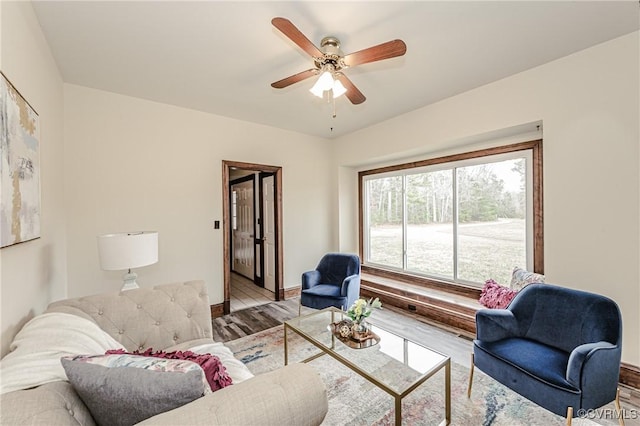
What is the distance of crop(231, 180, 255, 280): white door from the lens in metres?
5.26

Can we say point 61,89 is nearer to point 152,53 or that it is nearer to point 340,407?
point 152,53

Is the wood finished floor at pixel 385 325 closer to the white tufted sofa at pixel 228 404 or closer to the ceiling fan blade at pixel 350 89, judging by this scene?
the white tufted sofa at pixel 228 404

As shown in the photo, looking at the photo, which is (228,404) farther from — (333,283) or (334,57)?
(333,283)

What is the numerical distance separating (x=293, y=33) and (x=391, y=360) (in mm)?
2130

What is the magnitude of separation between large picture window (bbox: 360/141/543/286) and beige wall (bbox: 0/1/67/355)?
12.8 ft

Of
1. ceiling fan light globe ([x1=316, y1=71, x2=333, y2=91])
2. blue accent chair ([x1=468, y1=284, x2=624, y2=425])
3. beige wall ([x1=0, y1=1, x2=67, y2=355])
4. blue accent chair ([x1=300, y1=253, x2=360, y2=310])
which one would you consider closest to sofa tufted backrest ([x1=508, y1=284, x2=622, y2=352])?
blue accent chair ([x1=468, y1=284, x2=624, y2=425])

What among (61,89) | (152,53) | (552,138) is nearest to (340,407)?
(552,138)

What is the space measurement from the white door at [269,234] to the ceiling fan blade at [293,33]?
2.75 meters

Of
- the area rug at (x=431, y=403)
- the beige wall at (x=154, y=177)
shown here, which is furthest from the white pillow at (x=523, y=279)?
the beige wall at (x=154, y=177)

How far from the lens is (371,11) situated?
5.63 ft

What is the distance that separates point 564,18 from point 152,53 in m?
3.04

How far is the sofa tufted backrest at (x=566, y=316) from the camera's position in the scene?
1616mm

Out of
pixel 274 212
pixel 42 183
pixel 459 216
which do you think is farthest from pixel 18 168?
pixel 459 216

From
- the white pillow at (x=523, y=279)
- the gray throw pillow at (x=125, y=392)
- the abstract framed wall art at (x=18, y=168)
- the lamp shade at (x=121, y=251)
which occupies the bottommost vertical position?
the white pillow at (x=523, y=279)
